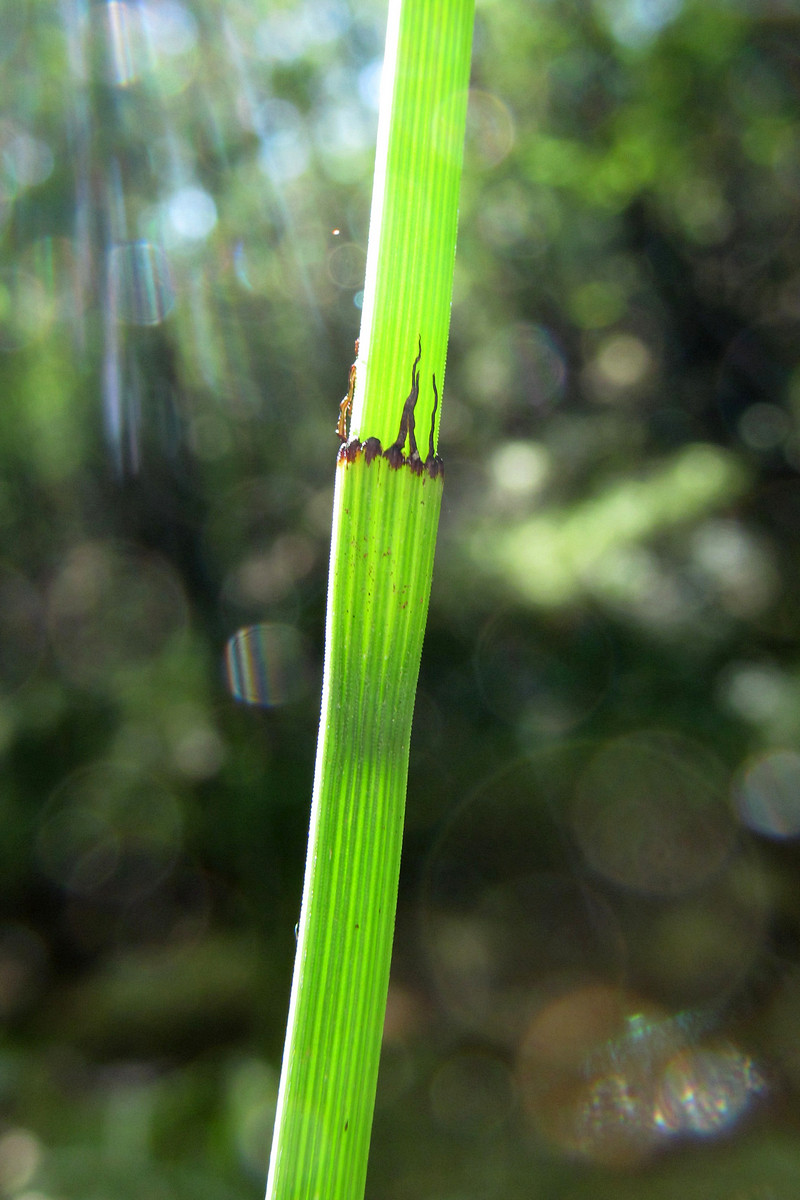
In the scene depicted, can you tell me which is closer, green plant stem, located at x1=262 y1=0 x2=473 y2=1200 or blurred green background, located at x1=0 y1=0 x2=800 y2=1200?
green plant stem, located at x1=262 y1=0 x2=473 y2=1200

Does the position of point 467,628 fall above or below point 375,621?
below

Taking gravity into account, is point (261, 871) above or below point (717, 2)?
below

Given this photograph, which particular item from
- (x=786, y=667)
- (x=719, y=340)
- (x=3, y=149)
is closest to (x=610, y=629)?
(x=786, y=667)

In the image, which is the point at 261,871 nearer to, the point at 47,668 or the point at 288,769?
the point at 288,769

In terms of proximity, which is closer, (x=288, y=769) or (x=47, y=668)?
(x=288, y=769)
